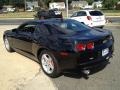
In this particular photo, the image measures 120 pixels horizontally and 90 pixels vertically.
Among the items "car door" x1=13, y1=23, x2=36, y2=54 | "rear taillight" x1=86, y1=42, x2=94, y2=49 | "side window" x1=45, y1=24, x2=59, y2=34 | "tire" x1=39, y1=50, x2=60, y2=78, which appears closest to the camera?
"rear taillight" x1=86, y1=42, x2=94, y2=49

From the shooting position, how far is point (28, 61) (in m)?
8.22

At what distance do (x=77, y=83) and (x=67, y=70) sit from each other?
0.40 meters

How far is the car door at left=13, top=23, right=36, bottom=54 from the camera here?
7529 mm

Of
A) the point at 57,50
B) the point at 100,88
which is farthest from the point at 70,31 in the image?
the point at 100,88

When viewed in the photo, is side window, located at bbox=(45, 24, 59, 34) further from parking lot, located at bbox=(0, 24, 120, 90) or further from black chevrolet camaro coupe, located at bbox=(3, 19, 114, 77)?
parking lot, located at bbox=(0, 24, 120, 90)

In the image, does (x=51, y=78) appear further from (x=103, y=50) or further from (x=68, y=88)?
(x=103, y=50)

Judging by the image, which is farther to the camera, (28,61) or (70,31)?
(28,61)

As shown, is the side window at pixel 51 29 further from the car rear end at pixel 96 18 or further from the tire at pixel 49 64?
the car rear end at pixel 96 18

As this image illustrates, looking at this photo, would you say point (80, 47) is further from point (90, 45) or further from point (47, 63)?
point (47, 63)

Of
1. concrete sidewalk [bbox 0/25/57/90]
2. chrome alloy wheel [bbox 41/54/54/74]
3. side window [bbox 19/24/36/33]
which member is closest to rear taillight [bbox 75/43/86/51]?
chrome alloy wheel [bbox 41/54/54/74]

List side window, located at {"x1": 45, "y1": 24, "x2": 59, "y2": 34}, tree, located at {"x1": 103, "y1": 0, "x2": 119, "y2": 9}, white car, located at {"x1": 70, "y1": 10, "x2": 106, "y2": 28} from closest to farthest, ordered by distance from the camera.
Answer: side window, located at {"x1": 45, "y1": 24, "x2": 59, "y2": 34} → white car, located at {"x1": 70, "y1": 10, "x2": 106, "y2": 28} → tree, located at {"x1": 103, "y1": 0, "x2": 119, "y2": 9}

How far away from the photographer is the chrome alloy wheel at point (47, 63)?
21.3ft

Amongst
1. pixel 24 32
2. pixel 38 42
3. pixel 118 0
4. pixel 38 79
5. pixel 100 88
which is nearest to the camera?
pixel 100 88

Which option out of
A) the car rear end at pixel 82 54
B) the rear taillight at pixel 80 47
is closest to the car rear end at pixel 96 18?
the car rear end at pixel 82 54
